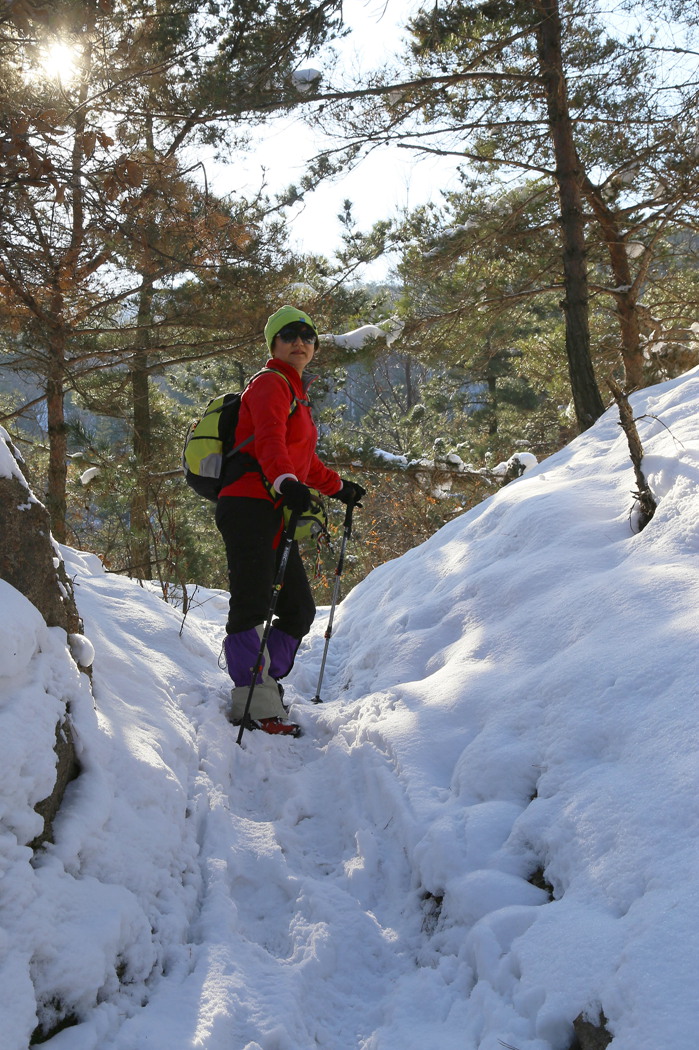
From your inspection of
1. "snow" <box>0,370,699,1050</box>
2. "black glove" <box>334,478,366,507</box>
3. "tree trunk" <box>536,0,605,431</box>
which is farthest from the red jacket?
"tree trunk" <box>536,0,605,431</box>

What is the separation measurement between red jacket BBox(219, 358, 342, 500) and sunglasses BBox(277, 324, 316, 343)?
0.14m

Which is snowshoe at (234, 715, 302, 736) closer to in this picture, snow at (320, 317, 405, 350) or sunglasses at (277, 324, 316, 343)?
sunglasses at (277, 324, 316, 343)

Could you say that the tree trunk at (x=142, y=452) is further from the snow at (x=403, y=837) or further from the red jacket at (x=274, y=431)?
the snow at (x=403, y=837)

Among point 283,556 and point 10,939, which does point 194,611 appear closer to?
point 283,556

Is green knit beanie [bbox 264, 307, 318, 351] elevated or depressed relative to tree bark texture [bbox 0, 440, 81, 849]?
elevated

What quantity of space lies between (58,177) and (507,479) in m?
8.14

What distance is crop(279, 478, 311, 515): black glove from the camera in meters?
3.30

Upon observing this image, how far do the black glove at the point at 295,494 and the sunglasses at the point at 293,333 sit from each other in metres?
0.93

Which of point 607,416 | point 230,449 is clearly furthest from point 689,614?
point 607,416

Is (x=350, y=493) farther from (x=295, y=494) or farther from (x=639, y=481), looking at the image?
(x=639, y=481)

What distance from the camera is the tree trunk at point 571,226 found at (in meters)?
6.80

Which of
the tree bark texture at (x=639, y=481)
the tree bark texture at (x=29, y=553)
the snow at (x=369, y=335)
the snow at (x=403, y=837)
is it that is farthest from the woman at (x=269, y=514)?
the snow at (x=369, y=335)

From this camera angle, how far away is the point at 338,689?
4336mm

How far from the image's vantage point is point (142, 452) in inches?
335
